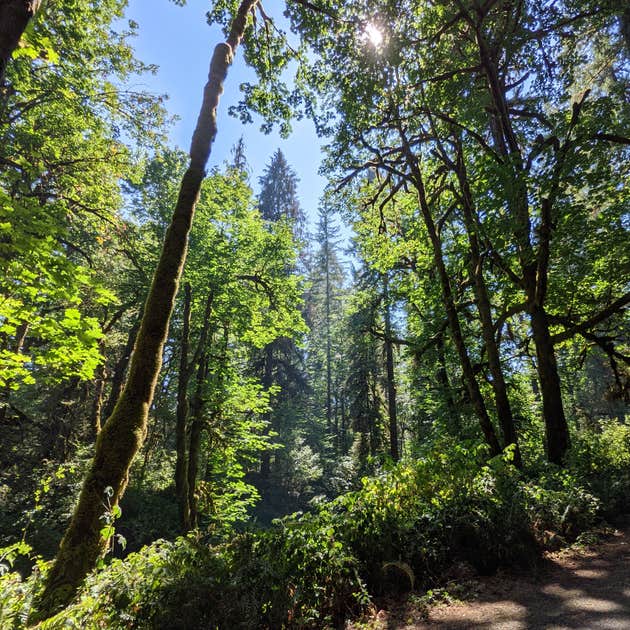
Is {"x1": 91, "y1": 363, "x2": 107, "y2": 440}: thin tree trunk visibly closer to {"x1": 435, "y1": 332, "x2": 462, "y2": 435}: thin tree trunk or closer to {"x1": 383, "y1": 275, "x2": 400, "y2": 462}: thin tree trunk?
{"x1": 383, "y1": 275, "x2": 400, "y2": 462}: thin tree trunk

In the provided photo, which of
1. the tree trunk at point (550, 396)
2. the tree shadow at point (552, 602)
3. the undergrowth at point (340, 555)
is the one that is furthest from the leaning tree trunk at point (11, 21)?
the tree trunk at point (550, 396)

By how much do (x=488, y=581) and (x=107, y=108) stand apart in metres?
13.5

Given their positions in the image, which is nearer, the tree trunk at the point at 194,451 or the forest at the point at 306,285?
the forest at the point at 306,285

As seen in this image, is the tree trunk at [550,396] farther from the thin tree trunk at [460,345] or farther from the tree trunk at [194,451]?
the tree trunk at [194,451]

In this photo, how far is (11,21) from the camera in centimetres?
258

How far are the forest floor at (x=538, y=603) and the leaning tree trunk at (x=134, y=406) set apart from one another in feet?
9.40

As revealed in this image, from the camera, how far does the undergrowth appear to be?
3082 millimetres

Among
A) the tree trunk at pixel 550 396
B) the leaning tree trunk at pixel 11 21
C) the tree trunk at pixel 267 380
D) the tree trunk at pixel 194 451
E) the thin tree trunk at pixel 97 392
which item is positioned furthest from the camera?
the tree trunk at pixel 267 380

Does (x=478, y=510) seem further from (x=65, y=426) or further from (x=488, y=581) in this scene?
(x=65, y=426)

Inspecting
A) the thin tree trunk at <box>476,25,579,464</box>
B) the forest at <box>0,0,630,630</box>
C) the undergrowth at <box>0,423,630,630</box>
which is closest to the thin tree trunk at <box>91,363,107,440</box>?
the forest at <box>0,0,630,630</box>

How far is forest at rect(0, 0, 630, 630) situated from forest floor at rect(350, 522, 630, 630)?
0.33 m

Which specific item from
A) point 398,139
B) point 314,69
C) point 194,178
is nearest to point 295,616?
point 194,178

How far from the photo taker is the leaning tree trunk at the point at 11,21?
101 inches

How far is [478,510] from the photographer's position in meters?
4.70
